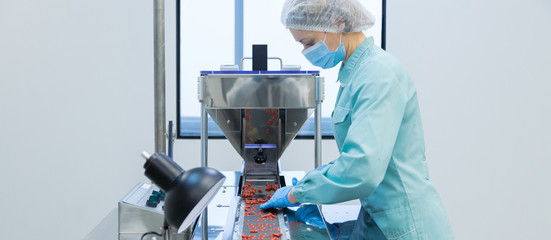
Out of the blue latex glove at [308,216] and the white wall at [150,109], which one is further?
the white wall at [150,109]

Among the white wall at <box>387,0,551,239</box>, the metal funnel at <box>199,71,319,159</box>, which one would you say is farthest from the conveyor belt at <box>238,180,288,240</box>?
the white wall at <box>387,0,551,239</box>

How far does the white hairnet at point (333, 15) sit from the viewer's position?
1.32m

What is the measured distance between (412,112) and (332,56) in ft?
1.04

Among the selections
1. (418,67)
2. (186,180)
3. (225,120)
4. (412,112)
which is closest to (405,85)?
(412,112)

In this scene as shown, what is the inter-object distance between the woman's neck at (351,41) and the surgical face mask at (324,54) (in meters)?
0.02

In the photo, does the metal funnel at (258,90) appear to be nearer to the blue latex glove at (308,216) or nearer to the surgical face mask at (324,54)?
the surgical face mask at (324,54)

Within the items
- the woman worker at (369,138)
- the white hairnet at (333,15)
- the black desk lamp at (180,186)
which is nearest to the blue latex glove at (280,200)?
the woman worker at (369,138)

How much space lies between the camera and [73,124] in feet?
9.59

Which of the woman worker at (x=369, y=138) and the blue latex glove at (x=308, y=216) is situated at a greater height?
the woman worker at (x=369, y=138)

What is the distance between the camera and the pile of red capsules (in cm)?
125

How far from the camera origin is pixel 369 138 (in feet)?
3.46

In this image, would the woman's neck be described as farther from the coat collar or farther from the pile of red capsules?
the pile of red capsules

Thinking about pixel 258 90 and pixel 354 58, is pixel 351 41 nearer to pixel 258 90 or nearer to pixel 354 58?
pixel 354 58

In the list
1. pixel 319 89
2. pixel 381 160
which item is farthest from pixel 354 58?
pixel 381 160
